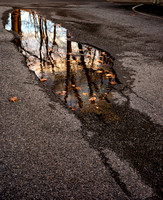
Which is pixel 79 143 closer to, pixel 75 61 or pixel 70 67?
pixel 70 67

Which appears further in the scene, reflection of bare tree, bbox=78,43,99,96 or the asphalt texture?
reflection of bare tree, bbox=78,43,99,96

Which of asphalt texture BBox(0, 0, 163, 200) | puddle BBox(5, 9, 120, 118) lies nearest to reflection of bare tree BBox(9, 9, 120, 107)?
puddle BBox(5, 9, 120, 118)

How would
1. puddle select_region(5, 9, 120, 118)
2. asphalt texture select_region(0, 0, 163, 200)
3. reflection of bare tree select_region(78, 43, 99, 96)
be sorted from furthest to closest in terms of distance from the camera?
reflection of bare tree select_region(78, 43, 99, 96) → puddle select_region(5, 9, 120, 118) → asphalt texture select_region(0, 0, 163, 200)

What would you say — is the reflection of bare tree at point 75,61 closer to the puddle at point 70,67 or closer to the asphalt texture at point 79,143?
the puddle at point 70,67

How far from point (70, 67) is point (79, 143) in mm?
2679

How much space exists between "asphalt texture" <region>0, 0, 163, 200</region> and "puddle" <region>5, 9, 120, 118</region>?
0.79ft

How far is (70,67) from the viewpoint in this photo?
15.2ft

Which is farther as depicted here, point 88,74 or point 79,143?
point 88,74

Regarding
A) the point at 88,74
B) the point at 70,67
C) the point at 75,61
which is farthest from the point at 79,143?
the point at 75,61

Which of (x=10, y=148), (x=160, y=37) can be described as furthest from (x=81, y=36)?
(x=10, y=148)

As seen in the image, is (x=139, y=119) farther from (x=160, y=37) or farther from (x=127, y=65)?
(x=160, y=37)

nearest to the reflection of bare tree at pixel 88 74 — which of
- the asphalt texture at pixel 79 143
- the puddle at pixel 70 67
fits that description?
the puddle at pixel 70 67

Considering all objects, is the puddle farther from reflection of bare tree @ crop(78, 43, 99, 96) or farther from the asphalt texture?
the asphalt texture

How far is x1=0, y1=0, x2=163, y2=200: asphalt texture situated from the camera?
6.26 feet
